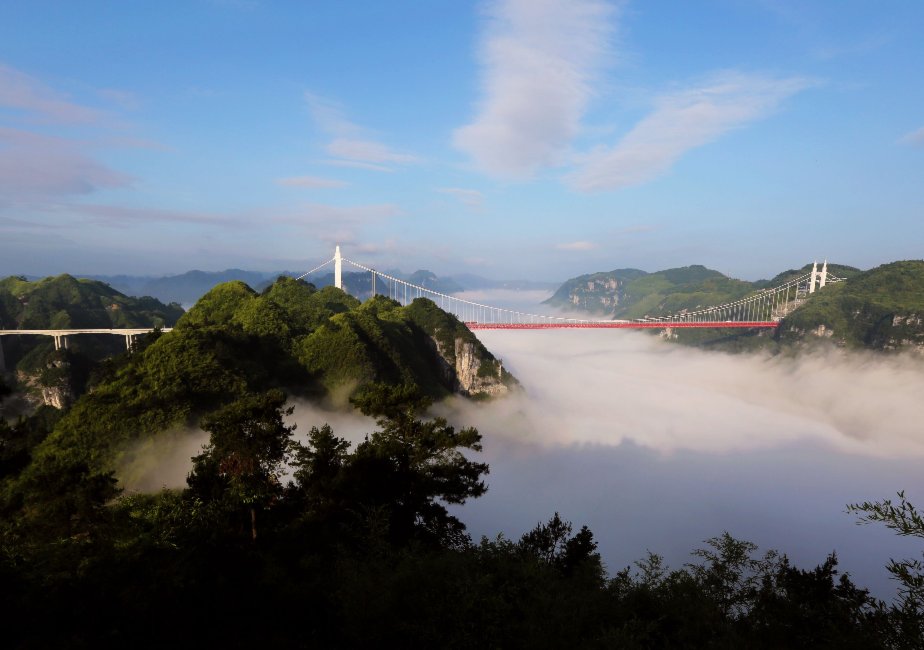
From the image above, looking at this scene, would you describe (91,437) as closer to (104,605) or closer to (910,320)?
(104,605)

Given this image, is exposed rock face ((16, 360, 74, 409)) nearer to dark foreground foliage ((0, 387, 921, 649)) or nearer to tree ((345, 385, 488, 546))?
dark foreground foliage ((0, 387, 921, 649))

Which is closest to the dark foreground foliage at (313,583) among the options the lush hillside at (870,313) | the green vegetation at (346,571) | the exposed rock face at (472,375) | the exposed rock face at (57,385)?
the green vegetation at (346,571)

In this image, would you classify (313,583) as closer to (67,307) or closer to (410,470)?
(410,470)

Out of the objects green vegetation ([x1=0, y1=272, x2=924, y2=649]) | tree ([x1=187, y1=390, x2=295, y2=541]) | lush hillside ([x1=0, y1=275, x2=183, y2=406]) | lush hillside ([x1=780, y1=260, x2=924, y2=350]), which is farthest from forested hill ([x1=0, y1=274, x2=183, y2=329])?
lush hillside ([x1=780, y1=260, x2=924, y2=350])

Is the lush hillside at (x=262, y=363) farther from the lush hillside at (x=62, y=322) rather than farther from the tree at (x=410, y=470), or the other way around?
the lush hillside at (x=62, y=322)

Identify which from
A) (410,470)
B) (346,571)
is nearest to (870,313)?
(410,470)

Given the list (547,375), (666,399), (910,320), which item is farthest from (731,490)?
(910,320)
